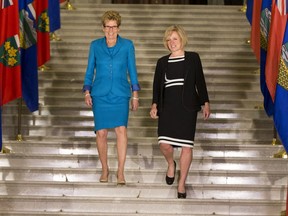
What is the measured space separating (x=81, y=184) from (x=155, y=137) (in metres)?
1.66

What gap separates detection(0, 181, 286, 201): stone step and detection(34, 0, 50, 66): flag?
276 centimetres

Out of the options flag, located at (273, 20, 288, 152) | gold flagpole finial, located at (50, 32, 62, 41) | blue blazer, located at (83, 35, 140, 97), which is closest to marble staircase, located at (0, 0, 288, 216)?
→ gold flagpole finial, located at (50, 32, 62, 41)

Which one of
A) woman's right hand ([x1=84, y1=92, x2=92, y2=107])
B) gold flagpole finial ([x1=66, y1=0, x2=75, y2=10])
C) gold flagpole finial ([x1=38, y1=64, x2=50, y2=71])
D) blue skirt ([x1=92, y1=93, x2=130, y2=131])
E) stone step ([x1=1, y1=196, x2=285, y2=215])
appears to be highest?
woman's right hand ([x1=84, y1=92, x2=92, y2=107])

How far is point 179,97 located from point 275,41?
111cm

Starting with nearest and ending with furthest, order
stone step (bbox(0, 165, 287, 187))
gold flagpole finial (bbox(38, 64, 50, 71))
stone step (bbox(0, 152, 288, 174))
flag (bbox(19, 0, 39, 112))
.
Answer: stone step (bbox(0, 165, 287, 187)) < stone step (bbox(0, 152, 288, 174)) < flag (bbox(19, 0, 39, 112)) < gold flagpole finial (bbox(38, 64, 50, 71))

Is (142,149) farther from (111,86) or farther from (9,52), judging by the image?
(9,52)

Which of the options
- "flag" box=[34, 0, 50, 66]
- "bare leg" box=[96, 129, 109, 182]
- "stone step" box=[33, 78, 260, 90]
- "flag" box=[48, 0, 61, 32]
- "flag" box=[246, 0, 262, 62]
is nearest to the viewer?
"bare leg" box=[96, 129, 109, 182]

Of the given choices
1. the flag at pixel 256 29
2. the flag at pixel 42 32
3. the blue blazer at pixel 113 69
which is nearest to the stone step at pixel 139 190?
the blue blazer at pixel 113 69

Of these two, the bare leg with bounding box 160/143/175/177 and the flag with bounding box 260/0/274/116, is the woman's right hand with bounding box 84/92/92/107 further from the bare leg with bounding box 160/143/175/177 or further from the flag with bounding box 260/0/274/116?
the flag with bounding box 260/0/274/116

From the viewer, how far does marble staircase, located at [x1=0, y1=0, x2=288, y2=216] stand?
8867 mm

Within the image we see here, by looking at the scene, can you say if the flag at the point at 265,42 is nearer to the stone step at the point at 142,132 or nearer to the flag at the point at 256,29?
the flag at the point at 256,29

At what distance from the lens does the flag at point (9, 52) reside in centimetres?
995

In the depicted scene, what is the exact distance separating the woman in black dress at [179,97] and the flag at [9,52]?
2.06m

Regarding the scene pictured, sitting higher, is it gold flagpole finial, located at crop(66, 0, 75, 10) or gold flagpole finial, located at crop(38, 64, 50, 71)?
gold flagpole finial, located at crop(66, 0, 75, 10)
